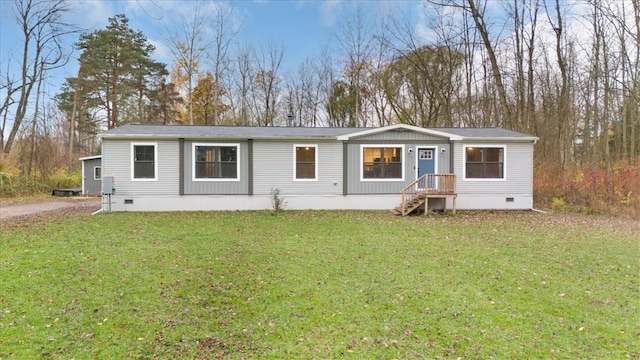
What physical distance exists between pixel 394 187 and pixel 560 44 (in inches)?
437

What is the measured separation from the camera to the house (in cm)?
1141

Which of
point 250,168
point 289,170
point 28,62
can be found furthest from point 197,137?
point 28,62

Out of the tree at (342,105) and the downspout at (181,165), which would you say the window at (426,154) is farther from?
the tree at (342,105)

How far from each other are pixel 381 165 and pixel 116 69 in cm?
1869

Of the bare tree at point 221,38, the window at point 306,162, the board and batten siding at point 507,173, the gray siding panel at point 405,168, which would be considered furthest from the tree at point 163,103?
the board and batten siding at point 507,173

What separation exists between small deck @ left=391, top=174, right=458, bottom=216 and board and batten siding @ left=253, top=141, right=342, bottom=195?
2408 mm

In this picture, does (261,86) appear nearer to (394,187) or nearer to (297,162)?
(297,162)

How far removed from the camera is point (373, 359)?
2.83m

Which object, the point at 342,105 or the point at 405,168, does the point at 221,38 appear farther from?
the point at 405,168

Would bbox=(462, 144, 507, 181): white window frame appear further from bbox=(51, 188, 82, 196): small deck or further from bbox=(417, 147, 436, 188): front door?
bbox=(51, 188, 82, 196): small deck

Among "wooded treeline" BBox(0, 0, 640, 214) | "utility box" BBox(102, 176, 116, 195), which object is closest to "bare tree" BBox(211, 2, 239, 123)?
"wooded treeline" BBox(0, 0, 640, 214)

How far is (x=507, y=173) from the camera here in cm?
1225

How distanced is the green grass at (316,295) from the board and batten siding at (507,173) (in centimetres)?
459

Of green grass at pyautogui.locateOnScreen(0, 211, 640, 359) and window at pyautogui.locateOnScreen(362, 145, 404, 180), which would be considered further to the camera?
window at pyautogui.locateOnScreen(362, 145, 404, 180)
